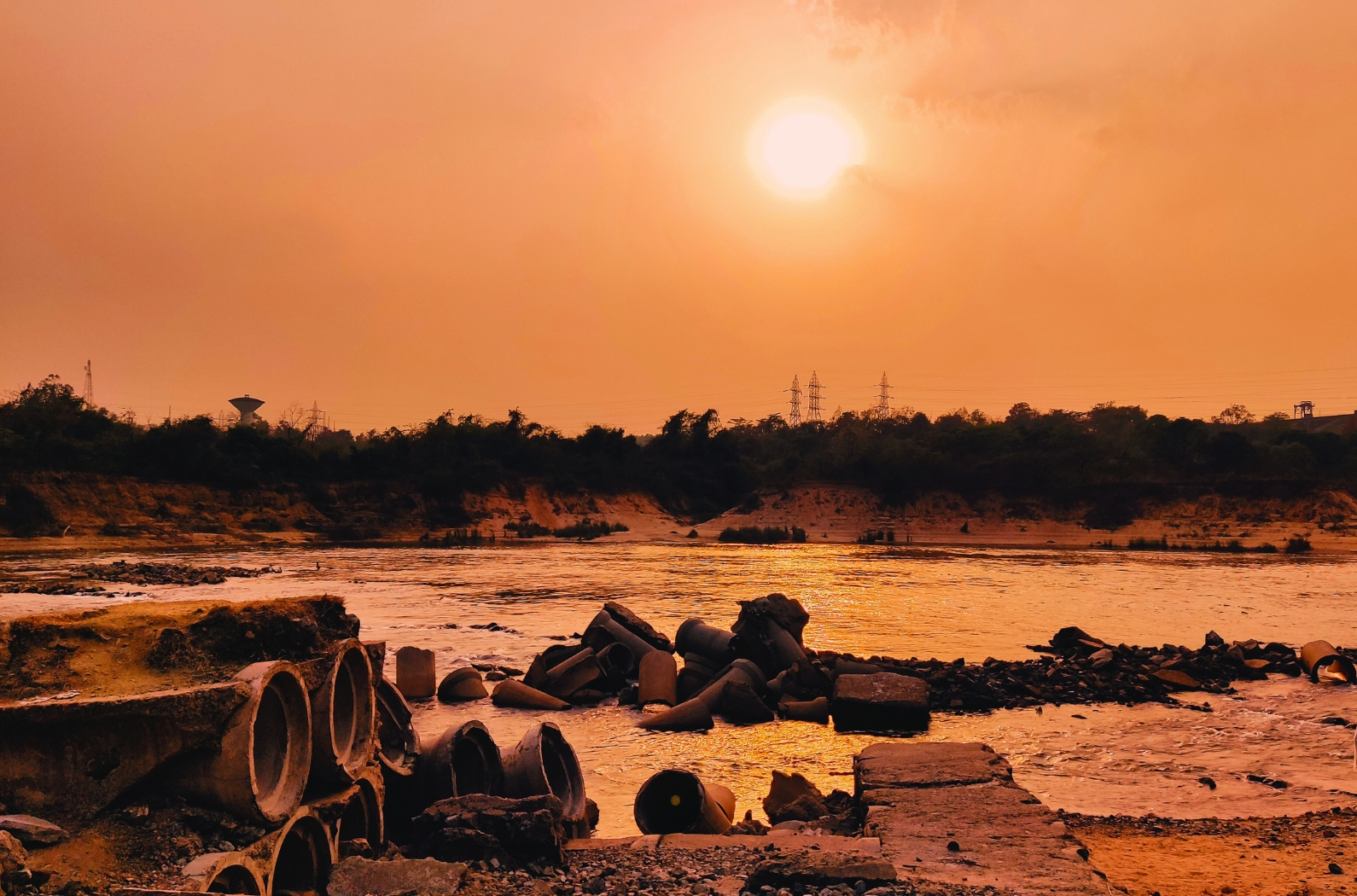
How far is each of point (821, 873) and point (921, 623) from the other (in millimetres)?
15978

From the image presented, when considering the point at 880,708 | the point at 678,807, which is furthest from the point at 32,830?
the point at 880,708

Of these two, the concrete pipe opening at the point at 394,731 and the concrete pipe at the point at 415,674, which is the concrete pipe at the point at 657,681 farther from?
the concrete pipe opening at the point at 394,731

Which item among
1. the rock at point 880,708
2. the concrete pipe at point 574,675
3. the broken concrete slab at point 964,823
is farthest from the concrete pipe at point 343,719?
the rock at point 880,708

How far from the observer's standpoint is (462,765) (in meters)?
7.24

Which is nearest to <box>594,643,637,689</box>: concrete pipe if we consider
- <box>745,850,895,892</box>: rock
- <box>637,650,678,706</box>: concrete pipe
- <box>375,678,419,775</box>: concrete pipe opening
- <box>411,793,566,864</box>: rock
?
<box>637,650,678,706</box>: concrete pipe

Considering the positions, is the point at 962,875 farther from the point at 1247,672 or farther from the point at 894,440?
the point at 894,440

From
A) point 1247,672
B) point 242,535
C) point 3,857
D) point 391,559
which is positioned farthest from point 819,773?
point 242,535

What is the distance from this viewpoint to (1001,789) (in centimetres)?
680

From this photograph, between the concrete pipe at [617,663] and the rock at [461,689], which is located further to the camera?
the concrete pipe at [617,663]

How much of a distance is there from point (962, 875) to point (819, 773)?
3.92 meters

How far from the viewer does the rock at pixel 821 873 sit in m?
5.00

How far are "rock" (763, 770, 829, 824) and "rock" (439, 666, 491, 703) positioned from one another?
205 inches

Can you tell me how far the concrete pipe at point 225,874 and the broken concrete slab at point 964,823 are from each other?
3523 mm

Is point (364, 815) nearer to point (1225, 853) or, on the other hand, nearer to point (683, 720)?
point (683, 720)
